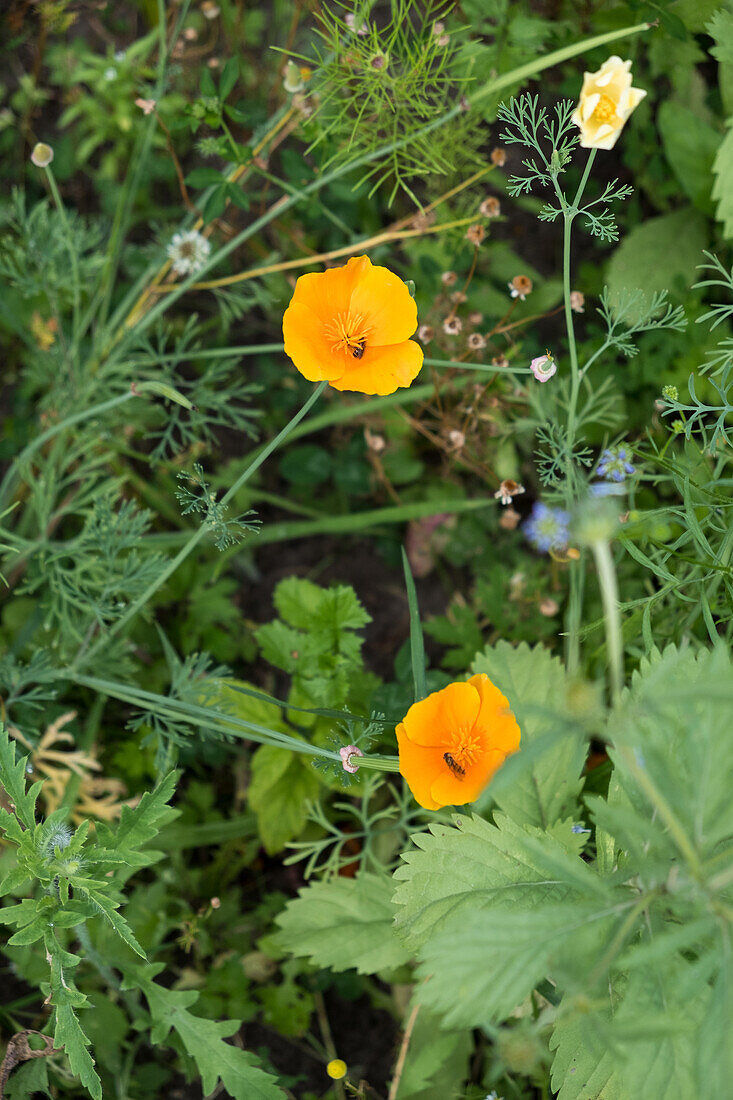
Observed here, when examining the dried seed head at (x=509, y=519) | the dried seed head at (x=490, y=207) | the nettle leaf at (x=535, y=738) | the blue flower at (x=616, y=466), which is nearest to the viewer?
the blue flower at (x=616, y=466)

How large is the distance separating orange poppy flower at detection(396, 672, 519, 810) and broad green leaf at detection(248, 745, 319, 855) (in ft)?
2.05

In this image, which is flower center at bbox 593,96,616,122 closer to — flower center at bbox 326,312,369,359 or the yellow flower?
the yellow flower

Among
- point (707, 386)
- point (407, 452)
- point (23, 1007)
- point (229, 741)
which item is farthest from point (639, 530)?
point (23, 1007)

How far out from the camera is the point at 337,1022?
219 cm

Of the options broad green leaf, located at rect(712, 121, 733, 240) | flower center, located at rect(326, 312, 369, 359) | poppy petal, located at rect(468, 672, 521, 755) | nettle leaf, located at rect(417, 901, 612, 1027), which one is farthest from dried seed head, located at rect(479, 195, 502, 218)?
nettle leaf, located at rect(417, 901, 612, 1027)

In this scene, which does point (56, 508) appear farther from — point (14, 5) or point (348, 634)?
point (14, 5)

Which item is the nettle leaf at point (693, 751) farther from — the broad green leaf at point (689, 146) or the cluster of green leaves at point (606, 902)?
the broad green leaf at point (689, 146)

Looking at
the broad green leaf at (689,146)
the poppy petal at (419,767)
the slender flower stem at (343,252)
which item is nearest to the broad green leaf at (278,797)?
the poppy petal at (419,767)

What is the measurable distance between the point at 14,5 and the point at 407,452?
6.15 ft

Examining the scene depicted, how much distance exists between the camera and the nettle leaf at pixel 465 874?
1361 mm

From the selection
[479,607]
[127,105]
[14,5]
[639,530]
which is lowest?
[479,607]

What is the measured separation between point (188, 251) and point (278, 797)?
1480 millimetres

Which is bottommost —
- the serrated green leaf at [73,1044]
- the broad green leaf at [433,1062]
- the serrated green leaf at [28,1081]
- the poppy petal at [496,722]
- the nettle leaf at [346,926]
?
the broad green leaf at [433,1062]

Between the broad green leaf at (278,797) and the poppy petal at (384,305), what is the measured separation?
3.43 ft
